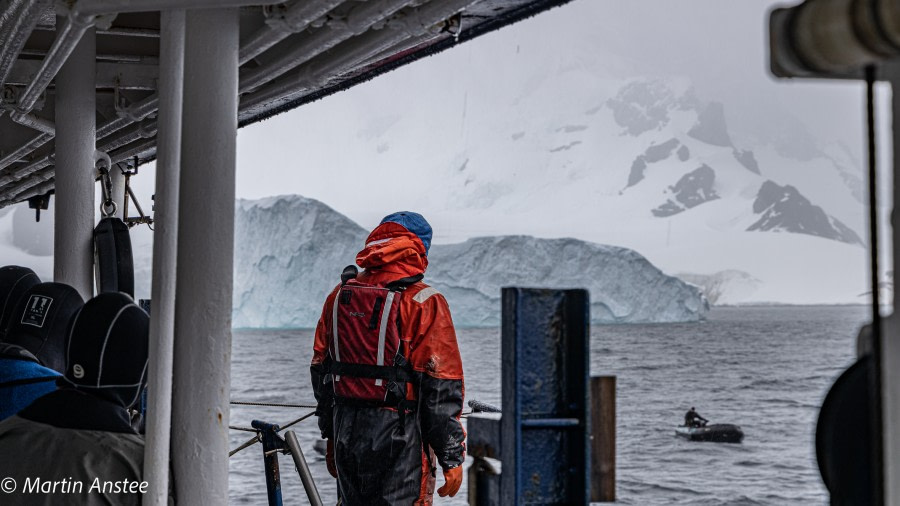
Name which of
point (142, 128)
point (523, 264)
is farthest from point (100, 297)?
point (523, 264)

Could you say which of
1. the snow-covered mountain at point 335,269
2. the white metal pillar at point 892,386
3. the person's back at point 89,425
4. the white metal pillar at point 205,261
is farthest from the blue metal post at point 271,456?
the snow-covered mountain at point 335,269

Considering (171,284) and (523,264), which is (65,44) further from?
(523,264)

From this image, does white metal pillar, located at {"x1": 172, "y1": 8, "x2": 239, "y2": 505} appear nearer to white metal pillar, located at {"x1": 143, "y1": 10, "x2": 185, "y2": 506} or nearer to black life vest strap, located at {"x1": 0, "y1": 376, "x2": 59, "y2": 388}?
white metal pillar, located at {"x1": 143, "y1": 10, "x2": 185, "y2": 506}

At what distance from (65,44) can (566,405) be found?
257cm

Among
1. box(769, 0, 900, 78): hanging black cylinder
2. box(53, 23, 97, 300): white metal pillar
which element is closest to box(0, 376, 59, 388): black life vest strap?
box(53, 23, 97, 300): white metal pillar

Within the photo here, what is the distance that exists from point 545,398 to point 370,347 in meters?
1.49

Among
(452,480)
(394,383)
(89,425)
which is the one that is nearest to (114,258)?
(394,383)

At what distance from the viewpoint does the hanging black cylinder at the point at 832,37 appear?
1072 millimetres

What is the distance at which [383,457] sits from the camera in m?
3.71

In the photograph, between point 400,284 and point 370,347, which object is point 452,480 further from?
point 400,284

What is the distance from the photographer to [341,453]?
12.5ft

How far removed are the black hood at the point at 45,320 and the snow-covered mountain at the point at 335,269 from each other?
153 ft

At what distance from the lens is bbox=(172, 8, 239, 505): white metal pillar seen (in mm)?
3119

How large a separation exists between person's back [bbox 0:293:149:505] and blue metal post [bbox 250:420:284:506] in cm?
185
